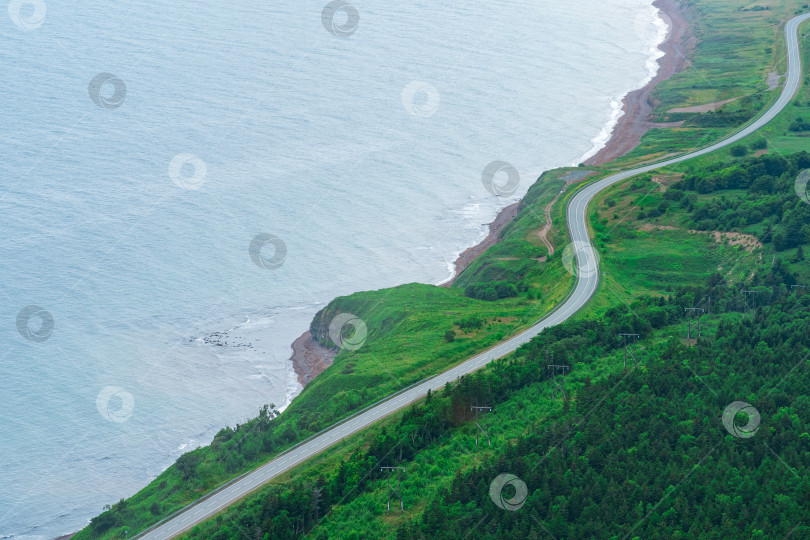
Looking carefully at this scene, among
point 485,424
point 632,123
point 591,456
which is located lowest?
point 591,456

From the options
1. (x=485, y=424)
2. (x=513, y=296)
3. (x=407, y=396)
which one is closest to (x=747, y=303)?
(x=513, y=296)

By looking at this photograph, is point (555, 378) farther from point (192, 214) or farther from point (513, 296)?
point (192, 214)

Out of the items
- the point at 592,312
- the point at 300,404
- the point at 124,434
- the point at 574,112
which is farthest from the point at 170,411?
the point at 574,112

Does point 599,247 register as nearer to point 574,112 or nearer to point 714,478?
point 714,478

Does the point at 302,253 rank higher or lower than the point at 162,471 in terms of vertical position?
higher

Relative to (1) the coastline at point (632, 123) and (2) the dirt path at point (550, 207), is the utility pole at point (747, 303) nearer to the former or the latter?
(2) the dirt path at point (550, 207)

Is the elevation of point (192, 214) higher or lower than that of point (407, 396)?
higher
